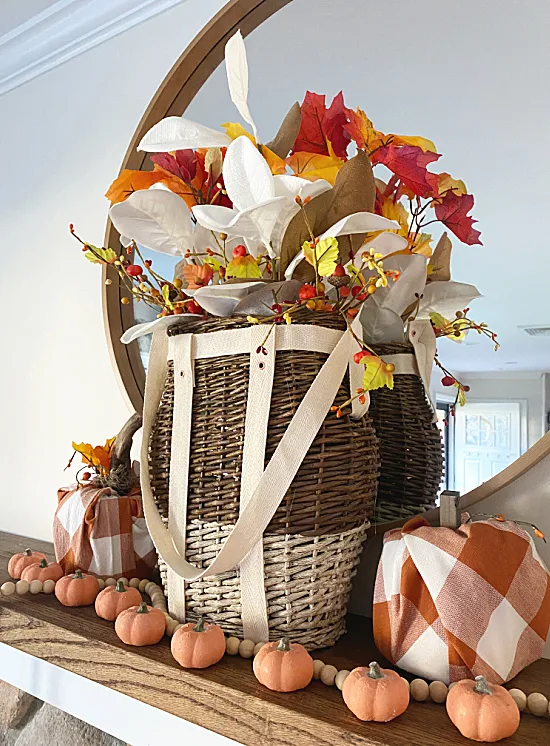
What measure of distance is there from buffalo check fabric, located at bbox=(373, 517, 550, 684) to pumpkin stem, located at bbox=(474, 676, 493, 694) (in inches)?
1.9

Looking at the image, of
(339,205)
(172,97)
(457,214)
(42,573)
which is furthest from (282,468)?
(172,97)

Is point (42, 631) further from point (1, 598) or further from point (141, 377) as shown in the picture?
point (141, 377)

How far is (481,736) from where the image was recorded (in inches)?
21.6

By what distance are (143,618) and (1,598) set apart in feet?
0.99

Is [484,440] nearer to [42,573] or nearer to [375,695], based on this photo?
[375,695]

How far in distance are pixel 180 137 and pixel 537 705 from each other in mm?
658

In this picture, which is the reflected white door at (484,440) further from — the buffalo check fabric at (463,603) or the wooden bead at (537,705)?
the wooden bead at (537,705)

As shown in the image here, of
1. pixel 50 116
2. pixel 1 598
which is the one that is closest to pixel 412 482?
pixel 1 598

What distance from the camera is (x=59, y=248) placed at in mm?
1504

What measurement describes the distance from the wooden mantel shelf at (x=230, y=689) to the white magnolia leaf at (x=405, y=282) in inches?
16.0

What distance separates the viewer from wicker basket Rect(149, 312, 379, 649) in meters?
0.70

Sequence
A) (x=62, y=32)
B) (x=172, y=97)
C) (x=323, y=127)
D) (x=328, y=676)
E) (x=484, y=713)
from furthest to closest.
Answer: (x=62, y=32) → (x=172, y=97) → (x=323, y=127) → (x=328, y=676) → (x=484, y=713)

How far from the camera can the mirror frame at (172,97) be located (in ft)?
3.67

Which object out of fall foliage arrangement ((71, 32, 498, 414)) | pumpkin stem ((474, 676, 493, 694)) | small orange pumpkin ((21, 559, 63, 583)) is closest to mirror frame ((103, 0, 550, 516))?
small orange pumpkin ((21, 559, 63, 583))
